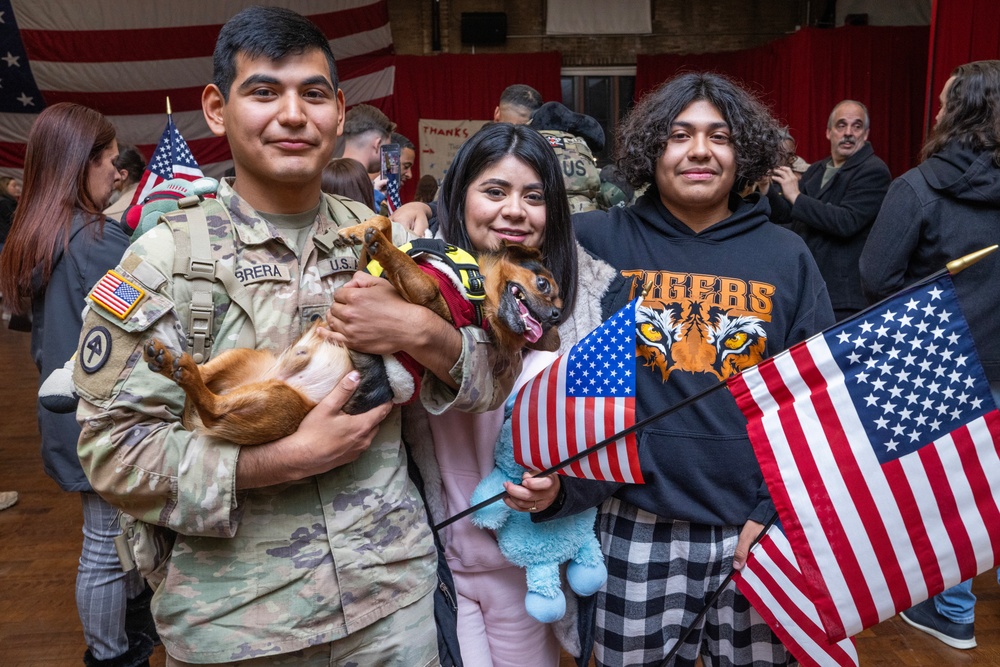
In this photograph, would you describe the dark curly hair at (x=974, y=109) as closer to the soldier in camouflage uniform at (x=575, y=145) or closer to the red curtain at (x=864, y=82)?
the soldier in camouflage uniform at (x=575, y=145)

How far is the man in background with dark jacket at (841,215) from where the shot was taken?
4.25 m

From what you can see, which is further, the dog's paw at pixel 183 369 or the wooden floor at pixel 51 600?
the wooden floor at pixel 51 600

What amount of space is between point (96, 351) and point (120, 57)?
9.44m

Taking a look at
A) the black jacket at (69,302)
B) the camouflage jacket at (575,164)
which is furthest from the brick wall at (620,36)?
the black jacket at (69,302)

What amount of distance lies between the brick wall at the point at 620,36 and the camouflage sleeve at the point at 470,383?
11.1 m

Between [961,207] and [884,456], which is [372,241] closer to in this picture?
[884,456]

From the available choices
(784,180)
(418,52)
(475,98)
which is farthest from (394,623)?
(418,52)

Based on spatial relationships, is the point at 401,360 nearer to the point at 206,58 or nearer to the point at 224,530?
the point at 224,530

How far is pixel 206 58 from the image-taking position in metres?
9.42

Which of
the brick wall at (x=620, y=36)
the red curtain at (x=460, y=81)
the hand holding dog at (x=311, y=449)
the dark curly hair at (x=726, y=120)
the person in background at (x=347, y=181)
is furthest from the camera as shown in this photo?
the brick wall at (x=620, y=36)

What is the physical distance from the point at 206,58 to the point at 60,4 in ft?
5.42

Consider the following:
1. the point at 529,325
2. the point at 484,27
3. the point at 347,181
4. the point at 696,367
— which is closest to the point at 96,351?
the point at 529,325

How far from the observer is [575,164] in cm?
315

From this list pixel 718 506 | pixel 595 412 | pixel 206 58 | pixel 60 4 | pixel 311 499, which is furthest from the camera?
pixel 206 58
